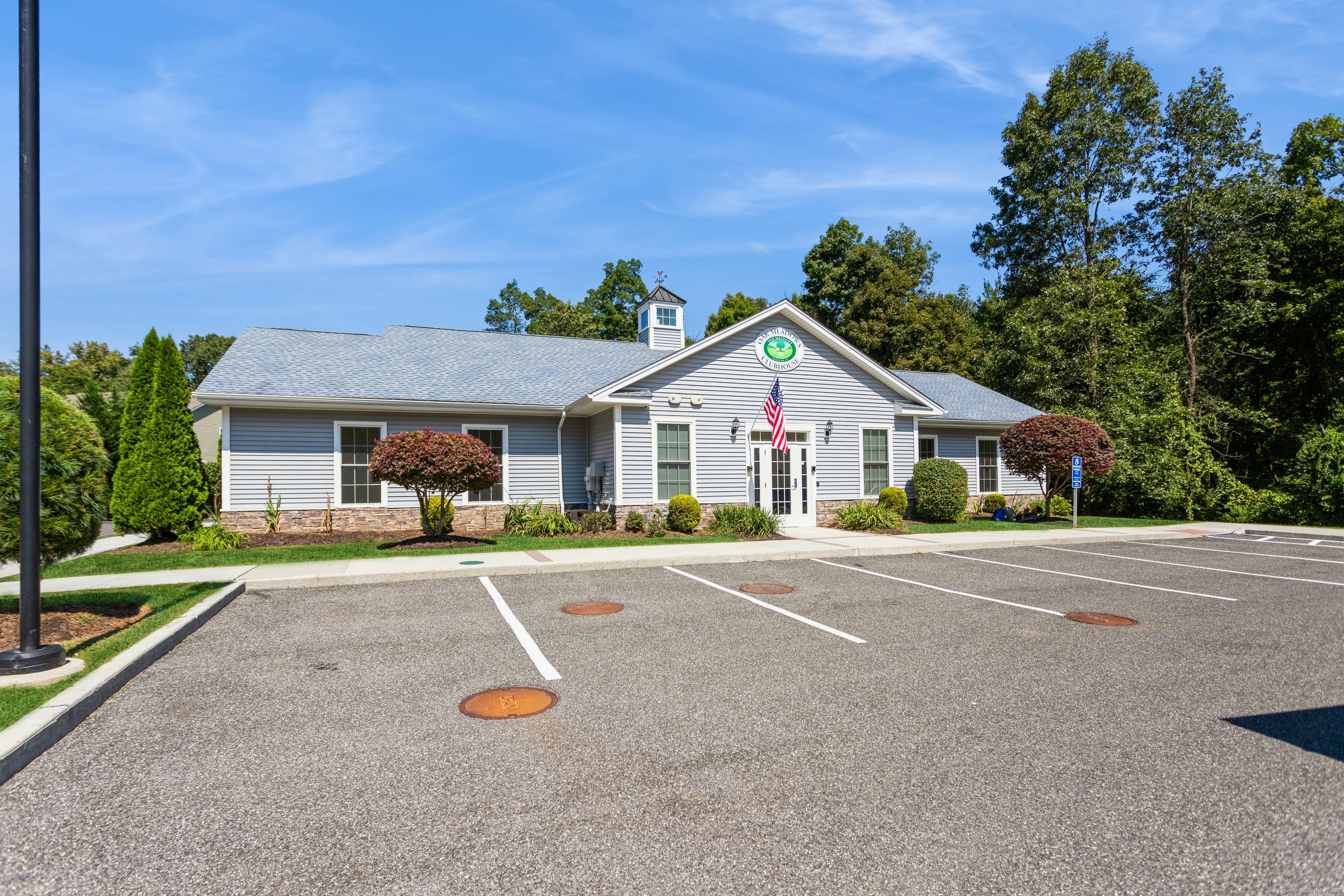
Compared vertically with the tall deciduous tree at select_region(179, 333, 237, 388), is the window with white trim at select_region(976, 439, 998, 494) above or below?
below

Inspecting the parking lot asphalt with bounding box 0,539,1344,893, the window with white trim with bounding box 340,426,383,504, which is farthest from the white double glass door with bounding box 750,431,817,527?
the parking lot asphalt with bounding box 0,539,1344,893

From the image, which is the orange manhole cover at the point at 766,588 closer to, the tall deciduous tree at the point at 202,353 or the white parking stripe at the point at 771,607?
the white parking stripe at the point at 771,607

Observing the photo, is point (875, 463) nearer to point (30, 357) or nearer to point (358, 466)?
point (358, 466)

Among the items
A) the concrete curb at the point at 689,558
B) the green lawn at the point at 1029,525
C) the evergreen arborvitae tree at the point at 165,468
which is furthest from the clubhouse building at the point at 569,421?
the concrete curb at the point at 689,558

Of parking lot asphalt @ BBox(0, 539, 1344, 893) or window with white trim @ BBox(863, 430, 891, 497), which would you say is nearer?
parking lot asphalt @ BBox(0, 539, 1344, 893)

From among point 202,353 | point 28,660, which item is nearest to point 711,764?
point 28,660

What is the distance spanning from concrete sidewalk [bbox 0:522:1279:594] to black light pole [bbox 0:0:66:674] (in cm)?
425

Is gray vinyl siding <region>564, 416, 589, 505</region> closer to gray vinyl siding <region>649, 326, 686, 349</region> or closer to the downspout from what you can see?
the downspout

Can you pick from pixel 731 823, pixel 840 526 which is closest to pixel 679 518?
pixel 840 526

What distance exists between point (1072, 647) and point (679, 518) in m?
10.3

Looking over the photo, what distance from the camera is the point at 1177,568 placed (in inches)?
442

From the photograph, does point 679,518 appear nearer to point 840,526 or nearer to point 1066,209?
point 840,526

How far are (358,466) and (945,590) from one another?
12922 millimetres

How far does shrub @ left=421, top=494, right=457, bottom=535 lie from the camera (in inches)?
547
